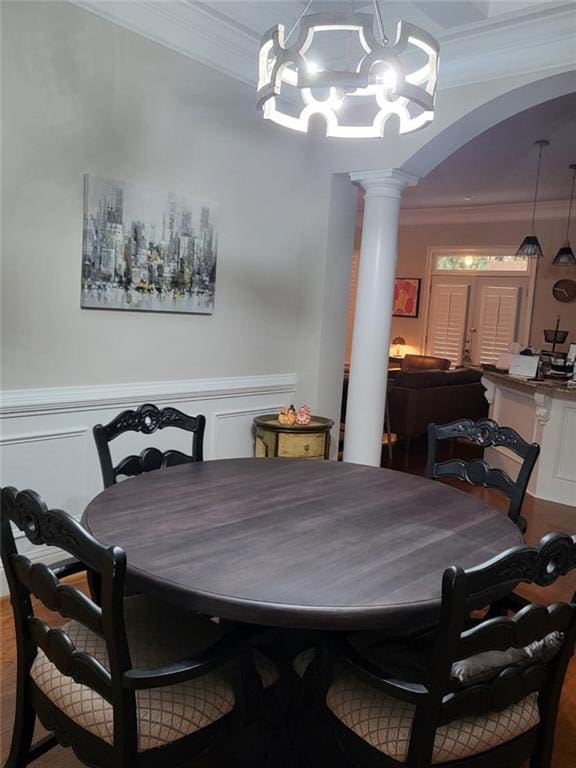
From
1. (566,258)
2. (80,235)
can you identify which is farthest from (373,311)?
(566,258)

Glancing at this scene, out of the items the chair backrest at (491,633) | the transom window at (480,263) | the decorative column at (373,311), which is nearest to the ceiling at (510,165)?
the transom window at (480,263)

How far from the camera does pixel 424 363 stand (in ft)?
27.6

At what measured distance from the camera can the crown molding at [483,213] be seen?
7801 millimetres

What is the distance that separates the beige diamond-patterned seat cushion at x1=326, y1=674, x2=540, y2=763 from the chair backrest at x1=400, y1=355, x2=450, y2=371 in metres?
6.96

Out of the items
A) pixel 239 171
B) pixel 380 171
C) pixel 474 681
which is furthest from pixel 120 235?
pixel 474 681

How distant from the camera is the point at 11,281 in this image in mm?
2604

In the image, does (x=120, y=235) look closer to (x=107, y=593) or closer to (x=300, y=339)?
(x=300, y=339)

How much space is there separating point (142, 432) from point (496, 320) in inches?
276

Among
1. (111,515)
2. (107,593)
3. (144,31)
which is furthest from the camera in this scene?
(144,31)

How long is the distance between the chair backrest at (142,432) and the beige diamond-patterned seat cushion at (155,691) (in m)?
0.76

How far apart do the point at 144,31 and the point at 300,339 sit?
2087 mm

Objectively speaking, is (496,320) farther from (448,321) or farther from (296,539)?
(296,539)

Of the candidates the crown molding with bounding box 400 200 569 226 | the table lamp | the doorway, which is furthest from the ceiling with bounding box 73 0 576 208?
the table lamp

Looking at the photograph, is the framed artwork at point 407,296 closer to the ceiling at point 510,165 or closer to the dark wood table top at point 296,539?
the ceiling at point 510,165
